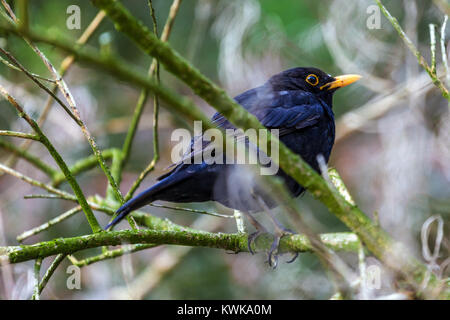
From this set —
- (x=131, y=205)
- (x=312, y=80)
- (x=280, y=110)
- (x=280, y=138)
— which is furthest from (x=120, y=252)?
(x=312, y=80)

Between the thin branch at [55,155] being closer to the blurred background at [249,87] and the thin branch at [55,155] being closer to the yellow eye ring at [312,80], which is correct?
the yellow eye ring at [312,80]

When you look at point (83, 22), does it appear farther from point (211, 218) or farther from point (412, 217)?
point (412, 217)

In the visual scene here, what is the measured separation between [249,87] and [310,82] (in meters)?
1.69

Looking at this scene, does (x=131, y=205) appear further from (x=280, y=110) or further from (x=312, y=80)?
(x=312, y=80)

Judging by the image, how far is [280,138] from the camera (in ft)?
12.3

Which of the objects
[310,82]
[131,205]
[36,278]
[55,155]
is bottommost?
[36,278]

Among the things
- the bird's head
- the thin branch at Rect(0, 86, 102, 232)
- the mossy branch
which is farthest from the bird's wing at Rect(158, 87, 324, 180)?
the thin branch at Rect(0, 86, 102, 232)

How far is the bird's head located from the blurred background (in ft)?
4.03

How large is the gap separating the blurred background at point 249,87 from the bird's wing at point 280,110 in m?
1.53

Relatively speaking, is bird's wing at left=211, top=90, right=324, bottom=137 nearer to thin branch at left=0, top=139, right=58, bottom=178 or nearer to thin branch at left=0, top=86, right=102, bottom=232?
thin branch at left=0, top=86, right=102, bottom=232

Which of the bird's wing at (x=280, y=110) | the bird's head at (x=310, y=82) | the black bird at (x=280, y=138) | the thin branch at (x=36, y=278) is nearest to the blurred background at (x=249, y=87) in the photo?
the bird's head at (x=310, y=82)

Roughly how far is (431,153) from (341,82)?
73.8 inches

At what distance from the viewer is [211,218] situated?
6469mm

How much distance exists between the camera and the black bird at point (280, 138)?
334 centimetres
